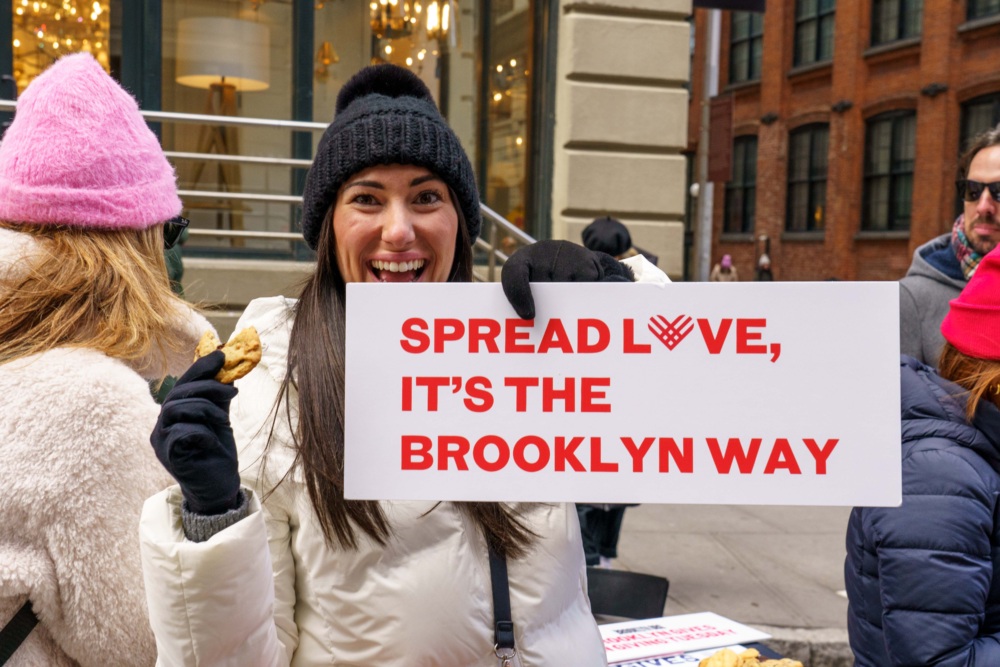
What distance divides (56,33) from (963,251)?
7159 millimetres

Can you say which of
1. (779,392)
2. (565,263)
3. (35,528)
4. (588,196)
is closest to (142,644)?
(35,528)

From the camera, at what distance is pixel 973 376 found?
84.2 inches

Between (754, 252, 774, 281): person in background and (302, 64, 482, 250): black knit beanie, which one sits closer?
(302, 64, 482, 250): black knit beanie

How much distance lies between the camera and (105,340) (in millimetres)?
1736

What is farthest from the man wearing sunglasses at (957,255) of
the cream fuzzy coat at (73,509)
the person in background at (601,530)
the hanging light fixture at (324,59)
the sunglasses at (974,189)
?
the hanging light fixture at (324,59)

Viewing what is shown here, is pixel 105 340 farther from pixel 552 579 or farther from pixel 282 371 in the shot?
pixel 552 579

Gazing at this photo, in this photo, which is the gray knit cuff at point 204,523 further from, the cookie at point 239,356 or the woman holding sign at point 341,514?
the cookie at point 239,356

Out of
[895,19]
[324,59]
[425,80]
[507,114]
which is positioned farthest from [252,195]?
[895,19]

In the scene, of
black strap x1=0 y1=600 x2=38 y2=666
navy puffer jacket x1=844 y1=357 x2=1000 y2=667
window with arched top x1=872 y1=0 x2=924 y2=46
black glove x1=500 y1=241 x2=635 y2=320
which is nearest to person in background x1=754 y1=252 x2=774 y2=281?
window with arched top x1=872 y1=0 x2=924 y2=46

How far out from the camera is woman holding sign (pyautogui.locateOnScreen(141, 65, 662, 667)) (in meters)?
1.33

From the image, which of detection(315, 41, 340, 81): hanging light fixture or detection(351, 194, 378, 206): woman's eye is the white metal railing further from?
detection(351, 194, 378, 206): woman's eye

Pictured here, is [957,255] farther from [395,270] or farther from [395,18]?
[395,18]

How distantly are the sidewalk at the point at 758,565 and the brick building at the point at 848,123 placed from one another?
15.5 meters

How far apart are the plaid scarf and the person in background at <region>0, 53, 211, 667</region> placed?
289cm
